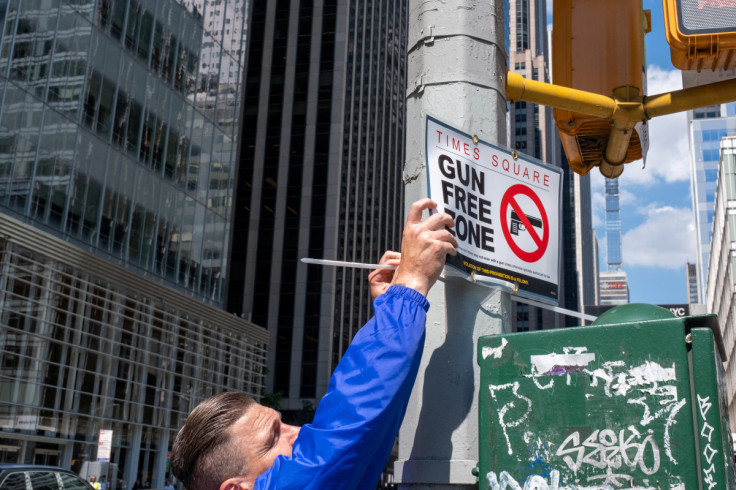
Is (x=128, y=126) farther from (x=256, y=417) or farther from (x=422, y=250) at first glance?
(x=256, y=417)

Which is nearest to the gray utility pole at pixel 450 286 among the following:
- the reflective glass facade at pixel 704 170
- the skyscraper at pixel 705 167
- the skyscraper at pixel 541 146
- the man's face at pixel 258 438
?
the man's face at pixel 258 438

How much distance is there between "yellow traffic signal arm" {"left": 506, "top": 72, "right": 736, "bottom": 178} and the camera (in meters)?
3.23

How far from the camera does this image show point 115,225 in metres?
28.3

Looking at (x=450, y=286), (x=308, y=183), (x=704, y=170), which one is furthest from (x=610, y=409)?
(x=704, y=170)

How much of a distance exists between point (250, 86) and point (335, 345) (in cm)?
2934

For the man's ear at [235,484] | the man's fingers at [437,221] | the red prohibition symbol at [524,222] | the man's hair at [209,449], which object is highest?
the red prohibition symbol at [524,222]

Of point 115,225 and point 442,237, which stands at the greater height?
point 115,225

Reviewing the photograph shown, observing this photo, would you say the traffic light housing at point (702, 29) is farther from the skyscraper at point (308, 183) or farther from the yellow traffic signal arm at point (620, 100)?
the skyscraper at point (308, 183)

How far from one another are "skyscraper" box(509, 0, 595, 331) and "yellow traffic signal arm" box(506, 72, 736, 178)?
112 m

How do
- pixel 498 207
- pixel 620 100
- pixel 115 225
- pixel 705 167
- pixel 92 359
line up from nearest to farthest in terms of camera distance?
pixel 498 207
pixel 620 100
pixel 92 359
pixel 115 225
pixel 705 167

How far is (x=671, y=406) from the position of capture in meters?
2.03

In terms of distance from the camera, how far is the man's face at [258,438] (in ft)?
5.51

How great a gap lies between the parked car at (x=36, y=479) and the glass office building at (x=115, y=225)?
12.7 m

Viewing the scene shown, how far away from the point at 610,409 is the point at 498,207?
1.01 metres
